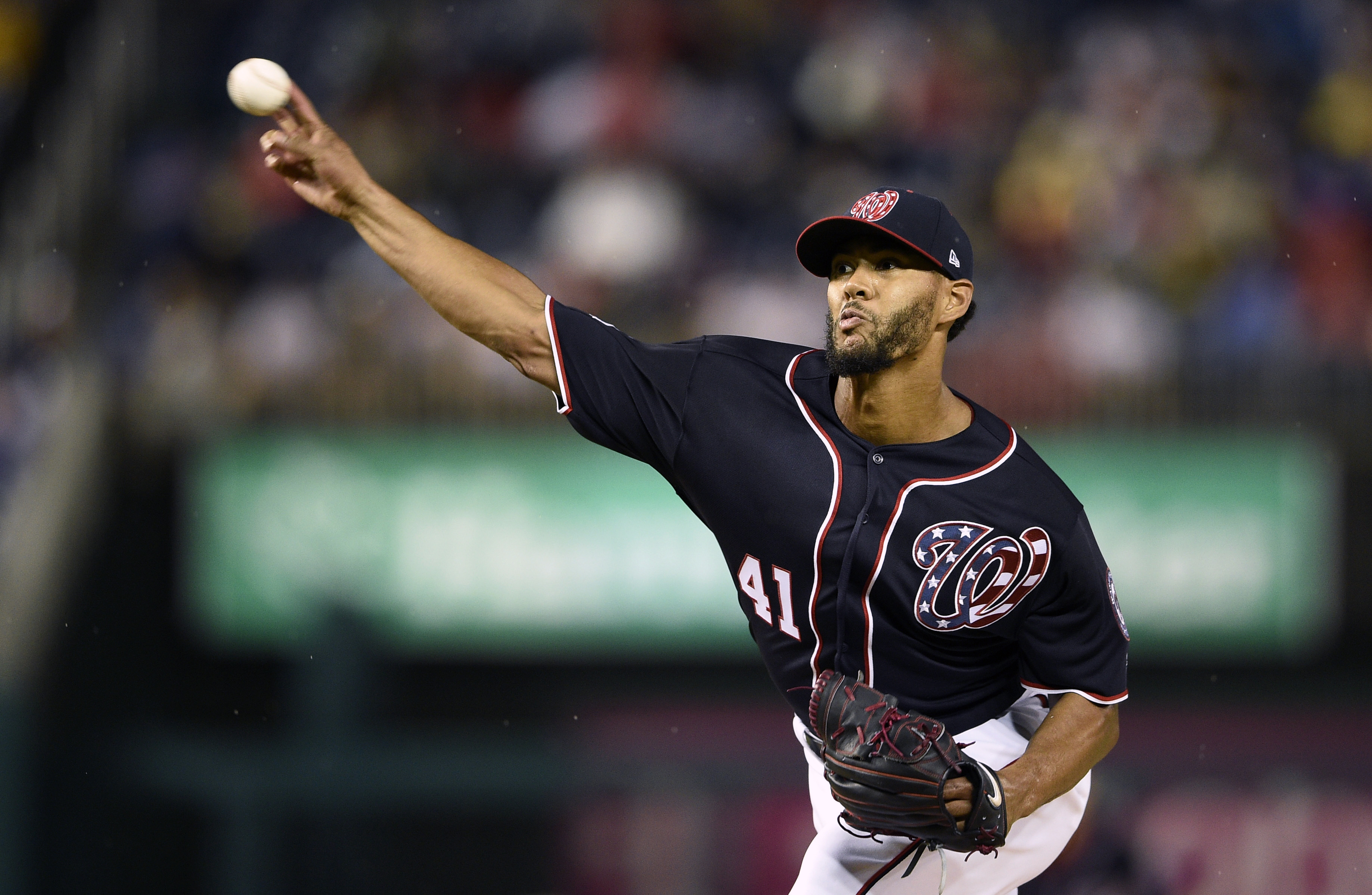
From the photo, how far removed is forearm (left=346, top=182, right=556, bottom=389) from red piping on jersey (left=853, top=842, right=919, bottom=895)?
48.8 inches

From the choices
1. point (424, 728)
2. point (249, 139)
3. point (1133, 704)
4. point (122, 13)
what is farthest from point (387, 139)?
point (1133, 704)

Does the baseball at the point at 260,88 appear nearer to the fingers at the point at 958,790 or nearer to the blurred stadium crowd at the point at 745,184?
the fingers at the point at 958,790

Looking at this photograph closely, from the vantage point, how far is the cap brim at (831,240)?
3.02m

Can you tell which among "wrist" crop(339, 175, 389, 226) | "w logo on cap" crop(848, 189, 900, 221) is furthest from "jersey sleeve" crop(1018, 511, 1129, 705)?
"wrist" crop(339, 175, 389, 226)

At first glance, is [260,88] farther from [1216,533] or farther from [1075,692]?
[1216,533]

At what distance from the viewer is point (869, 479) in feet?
10.3

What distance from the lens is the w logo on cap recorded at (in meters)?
3.03

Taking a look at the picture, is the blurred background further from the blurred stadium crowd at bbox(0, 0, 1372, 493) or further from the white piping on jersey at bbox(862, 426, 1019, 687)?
the white piping on jersey at bbox(862, 426, 1019, 687)

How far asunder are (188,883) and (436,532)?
198 centimetres

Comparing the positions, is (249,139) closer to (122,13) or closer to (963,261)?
(122,13)

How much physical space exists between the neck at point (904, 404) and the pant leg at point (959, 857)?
681mm

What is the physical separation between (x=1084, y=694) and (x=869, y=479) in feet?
2.08

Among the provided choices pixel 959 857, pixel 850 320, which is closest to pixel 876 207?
pixel 850 320

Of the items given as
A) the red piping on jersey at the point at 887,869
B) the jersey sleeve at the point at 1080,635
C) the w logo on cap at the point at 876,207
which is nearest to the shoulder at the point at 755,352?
the w logo on cap at the point at 876,207
